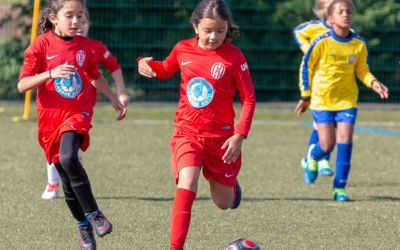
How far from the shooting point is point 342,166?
31.9ft

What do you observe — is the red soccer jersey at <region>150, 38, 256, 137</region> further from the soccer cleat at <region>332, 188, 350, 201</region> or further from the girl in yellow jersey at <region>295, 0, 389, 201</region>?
the girl in yellow jersey at <region>295, 0, 389, 201</region>

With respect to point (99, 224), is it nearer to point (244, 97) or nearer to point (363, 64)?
point (244, 97)

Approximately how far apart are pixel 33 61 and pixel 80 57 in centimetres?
34

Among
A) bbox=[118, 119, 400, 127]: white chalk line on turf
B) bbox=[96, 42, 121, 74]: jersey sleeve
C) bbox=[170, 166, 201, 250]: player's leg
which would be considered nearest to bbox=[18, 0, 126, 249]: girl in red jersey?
bbox=[96, 42, 121, 74]: jersey sleeve

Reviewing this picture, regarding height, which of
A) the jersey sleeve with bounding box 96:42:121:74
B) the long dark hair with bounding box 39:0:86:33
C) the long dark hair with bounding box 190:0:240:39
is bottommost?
the jersey sleeve with bounding box 96:42:121:74

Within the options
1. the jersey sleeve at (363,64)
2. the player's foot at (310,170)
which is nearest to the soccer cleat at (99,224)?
the jersey sleeve at (363,64)

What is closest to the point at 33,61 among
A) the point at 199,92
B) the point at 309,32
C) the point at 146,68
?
the point at 146,68

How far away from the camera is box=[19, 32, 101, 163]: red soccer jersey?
732 cm

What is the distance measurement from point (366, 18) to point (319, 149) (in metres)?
8.87

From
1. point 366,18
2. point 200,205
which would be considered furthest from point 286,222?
point 366,18

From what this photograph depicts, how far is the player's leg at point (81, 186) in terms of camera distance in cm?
695

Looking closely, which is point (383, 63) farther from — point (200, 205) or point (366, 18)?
point (200, 205)

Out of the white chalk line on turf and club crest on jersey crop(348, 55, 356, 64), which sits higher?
club crest on jersey crop(348, 55, 356, 64)

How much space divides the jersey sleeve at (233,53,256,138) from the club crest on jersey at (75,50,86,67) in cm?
121
